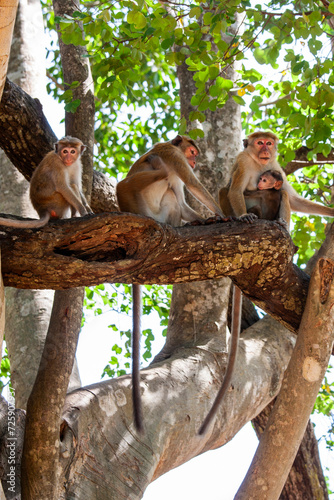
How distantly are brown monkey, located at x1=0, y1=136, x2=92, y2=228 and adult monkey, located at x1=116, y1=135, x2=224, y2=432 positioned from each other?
1.60 ft

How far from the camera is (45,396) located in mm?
3932

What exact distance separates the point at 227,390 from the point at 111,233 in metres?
2.20

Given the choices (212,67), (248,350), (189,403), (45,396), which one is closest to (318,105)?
(212,67)

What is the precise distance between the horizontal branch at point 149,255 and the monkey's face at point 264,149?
154 cm

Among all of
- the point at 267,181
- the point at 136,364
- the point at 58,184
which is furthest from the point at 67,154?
the point at 136,364

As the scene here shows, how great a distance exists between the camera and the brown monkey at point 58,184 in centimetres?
522

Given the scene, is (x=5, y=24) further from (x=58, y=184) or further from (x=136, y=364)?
(x=136, y=364)

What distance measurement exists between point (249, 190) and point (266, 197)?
7.3 inches

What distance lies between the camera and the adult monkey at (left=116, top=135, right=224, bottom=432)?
5.27 m

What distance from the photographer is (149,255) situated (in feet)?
12.6

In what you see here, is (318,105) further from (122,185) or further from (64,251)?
(64,251)

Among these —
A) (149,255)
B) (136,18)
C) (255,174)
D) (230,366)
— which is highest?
(136,18)

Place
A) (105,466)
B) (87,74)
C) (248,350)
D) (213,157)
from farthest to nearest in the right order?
(213,157) < (248,350) < (87,74) < (105,466)

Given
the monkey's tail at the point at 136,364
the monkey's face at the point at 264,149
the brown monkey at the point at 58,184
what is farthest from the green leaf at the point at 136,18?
the monkey's tail at the point at 136,364
